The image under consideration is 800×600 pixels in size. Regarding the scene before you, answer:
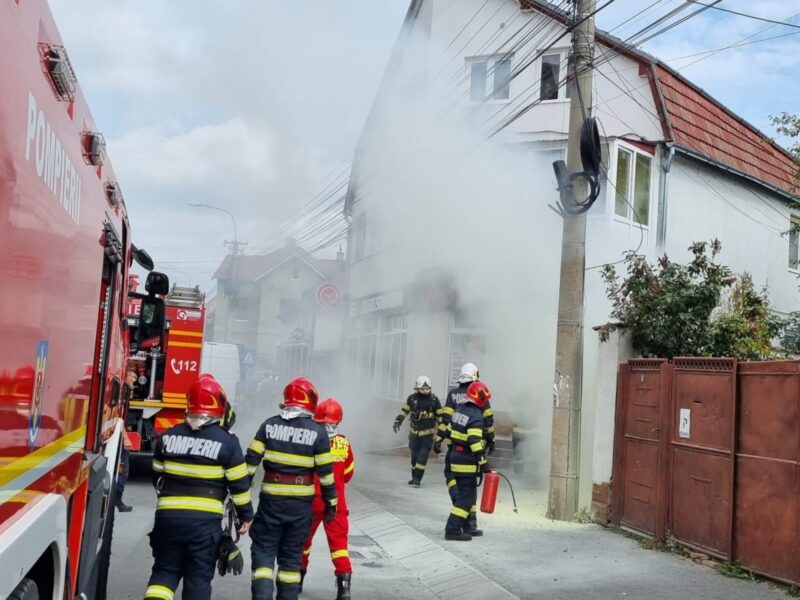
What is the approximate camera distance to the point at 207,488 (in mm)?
4801

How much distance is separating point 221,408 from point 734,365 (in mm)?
4648

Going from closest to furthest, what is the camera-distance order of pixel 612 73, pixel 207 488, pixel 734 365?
pixel 207 488 → pixel 734 365 → pixel 612 73

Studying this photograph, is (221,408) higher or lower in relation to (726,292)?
lower

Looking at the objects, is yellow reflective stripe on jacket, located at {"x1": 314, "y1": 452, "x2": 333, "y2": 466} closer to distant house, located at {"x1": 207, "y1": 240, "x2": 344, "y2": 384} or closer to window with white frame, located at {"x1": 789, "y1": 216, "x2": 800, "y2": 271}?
window with white frame, located at {"x1": 789, "y1": 216, "x2": 800, "y2": 271}

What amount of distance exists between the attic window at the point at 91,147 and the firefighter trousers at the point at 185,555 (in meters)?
2.07

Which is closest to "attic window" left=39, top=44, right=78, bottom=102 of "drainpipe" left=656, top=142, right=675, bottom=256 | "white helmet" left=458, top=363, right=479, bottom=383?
"white helmet" left=458, top=363, right=479, bottom=383

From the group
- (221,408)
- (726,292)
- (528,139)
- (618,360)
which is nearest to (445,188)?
(528,139)

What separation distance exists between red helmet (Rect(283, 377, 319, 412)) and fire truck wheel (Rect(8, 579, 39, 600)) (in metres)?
2.83

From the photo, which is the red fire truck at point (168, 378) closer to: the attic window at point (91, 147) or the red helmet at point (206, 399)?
the red helmet at point (206, 399)

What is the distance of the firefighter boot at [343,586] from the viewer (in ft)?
20.3

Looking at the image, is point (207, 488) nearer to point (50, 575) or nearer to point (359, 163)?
point (50, 575)

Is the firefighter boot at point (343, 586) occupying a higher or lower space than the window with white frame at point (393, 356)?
lower

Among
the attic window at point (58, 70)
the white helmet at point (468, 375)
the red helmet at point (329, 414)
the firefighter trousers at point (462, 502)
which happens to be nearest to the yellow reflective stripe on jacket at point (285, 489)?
the red helmet at point (329, 414)

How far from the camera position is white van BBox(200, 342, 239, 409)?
23516mm
